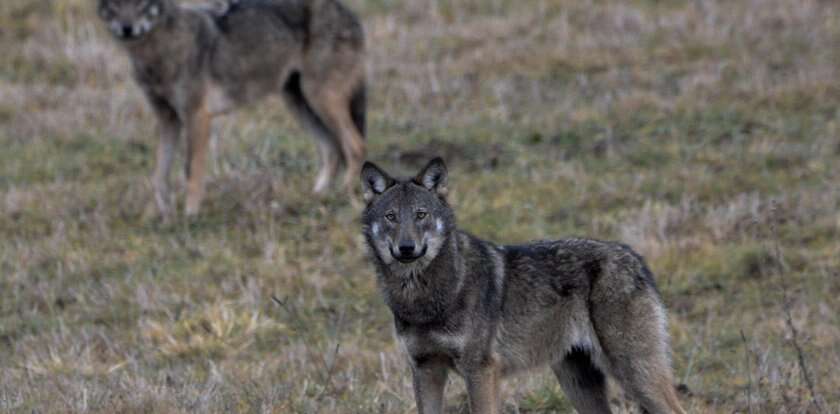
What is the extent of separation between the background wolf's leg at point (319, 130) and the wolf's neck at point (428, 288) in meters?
5.29

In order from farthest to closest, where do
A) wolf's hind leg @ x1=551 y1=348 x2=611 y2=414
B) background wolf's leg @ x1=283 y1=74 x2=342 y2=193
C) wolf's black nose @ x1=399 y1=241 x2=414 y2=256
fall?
background wolf's leg @ x1=283 y1=74 x2=342 y2=193
wolf's hind leg @ x1=551 y1=348 x2=611 y2=414
wolf's black nose @ x1=399 y1=241 x2=414 y2=256

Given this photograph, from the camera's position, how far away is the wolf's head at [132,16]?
35.5ft

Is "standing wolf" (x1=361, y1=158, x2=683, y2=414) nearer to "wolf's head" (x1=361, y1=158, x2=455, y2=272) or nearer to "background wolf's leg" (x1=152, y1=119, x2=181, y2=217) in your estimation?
"wolf's head" (x1=361, y1=158, x2=455, y2=272)

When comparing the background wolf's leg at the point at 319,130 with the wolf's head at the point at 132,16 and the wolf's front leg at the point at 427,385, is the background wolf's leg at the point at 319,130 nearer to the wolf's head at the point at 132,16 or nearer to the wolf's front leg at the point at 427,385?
the wolf's head at the point at 132,16

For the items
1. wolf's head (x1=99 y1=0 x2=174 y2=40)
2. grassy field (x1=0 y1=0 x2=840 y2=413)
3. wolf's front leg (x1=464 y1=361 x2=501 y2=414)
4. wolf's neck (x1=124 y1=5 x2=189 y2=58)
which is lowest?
grassy field (x1=0 y1=0 x2=840 y2=413)

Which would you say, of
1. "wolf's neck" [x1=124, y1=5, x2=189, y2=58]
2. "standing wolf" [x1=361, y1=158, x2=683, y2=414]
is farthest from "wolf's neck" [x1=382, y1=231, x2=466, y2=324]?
"wolf's neck" [x1=124, y1=5, x2=189, y2=58]

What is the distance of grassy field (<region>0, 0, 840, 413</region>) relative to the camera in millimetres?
7180

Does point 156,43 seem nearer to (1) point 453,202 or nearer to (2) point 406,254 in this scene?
(1) point 453,202

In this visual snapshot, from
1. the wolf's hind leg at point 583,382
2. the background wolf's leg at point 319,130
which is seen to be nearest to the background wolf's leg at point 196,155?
the background wolf's leg at point 319,130

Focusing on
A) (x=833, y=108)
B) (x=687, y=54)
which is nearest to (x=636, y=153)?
(x=833, y=108)

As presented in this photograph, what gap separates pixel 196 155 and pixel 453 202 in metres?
2.15

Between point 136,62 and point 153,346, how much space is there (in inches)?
144

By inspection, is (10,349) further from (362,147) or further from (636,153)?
(636,153)

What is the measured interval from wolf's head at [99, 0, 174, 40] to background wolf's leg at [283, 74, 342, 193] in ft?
4.58
